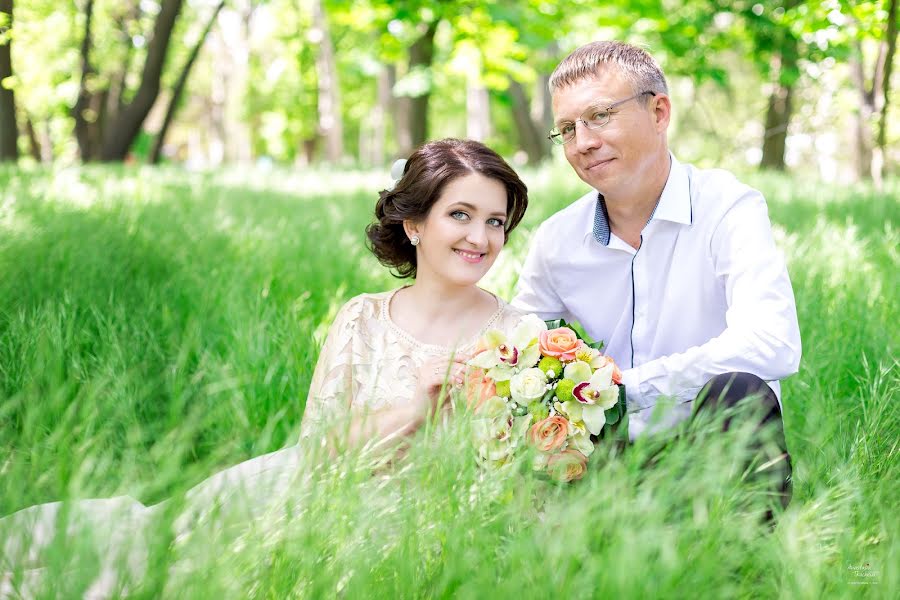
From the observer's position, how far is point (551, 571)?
158cm

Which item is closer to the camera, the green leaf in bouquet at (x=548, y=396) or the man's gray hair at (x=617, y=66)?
the green leaf in bouquet at (x=548, y=396)

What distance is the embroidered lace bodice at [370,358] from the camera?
2756 millimetres

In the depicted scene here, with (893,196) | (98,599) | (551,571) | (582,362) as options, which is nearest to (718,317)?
(582,362)

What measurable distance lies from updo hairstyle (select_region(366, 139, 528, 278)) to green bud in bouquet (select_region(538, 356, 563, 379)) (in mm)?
806

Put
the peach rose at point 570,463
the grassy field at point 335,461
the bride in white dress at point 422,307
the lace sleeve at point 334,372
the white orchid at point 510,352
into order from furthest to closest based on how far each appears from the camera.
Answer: the lace sleeve at point 334,372, the bride in white dress at point 422,307, the white orchid at point 510,352, the peach rose at point 570,463, the grassy field at point 335,461

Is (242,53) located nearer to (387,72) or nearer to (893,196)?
(387,72)

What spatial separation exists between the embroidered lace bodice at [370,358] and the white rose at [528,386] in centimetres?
51

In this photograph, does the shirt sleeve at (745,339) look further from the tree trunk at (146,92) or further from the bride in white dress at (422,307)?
the tree trunk at (146,92)

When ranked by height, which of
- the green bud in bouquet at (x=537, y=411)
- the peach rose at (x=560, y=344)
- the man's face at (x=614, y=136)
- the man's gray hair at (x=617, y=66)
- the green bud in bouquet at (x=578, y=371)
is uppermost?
the man's gray hair at (x=617, y=66)

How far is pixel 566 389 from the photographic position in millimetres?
2264

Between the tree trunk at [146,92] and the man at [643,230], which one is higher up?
the tree trunk at [146,92]

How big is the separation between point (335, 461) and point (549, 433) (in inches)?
21.8

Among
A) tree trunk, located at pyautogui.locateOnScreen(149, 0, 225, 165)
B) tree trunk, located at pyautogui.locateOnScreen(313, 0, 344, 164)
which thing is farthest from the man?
tree trunk, located at pyautogui.locateOnScreen(313, 0, 344, 164)

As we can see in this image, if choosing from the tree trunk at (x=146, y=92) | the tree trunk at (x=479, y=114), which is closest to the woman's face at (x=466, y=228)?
the tree trunk at (x=146, y=92)
